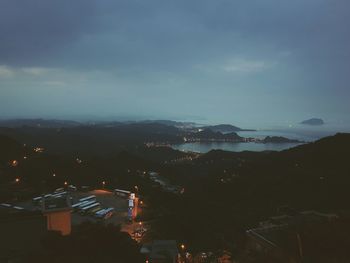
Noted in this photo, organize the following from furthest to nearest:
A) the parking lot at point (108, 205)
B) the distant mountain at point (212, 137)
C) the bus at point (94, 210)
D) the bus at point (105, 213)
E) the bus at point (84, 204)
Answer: the distant mountain at point (212, 137), the bus at point (84, 204), the bus at point (94, 210), the bus at point (105, 213), the parking lot at point (108, 205)

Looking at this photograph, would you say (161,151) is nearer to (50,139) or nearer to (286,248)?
(50,139)

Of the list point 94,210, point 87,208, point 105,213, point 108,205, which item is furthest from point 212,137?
point 105,213

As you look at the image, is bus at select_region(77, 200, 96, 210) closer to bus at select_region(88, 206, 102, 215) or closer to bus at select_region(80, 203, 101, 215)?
bus at select_region(80, 203, 101, 215)

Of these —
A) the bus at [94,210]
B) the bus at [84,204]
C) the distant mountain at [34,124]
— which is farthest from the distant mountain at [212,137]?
the bus at [94,210]

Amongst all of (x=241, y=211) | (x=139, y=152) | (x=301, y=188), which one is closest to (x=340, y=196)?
(x=301, y=188)

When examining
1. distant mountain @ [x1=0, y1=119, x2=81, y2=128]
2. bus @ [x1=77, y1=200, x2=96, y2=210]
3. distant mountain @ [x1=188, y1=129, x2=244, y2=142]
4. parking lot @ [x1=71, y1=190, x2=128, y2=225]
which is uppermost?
distant mountain @ [x1=0, y1=119, x2=81, y2=128]

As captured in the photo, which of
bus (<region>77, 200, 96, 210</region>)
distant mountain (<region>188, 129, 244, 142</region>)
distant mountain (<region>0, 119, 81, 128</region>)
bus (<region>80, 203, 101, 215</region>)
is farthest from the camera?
distant mountain (<region>0, 119, 81, 128</region>)

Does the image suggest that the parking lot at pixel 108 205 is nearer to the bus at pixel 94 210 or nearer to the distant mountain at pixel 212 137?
the bus at pixel 94 210

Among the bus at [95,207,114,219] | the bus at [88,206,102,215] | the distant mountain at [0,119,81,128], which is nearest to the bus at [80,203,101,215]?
the bus at [88,206,102,215]

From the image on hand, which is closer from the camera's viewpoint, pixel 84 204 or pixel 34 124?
pixel 84 204

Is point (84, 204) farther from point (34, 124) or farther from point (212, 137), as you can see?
point (34, 124)
